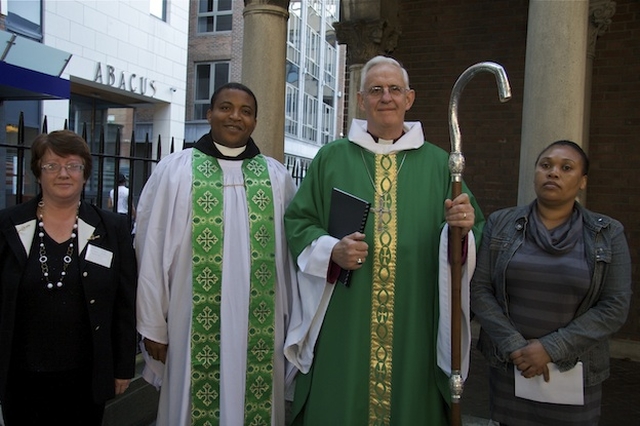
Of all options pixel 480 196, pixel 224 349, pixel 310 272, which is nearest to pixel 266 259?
pixel 310 272

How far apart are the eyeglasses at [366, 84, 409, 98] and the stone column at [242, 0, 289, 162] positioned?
2566 millimetres

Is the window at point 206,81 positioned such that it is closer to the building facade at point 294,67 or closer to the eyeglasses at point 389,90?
the building facade at point 294,67

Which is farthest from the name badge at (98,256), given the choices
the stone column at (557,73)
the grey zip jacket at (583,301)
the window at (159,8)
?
the window at (159,8)

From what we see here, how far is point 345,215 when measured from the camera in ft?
8.61

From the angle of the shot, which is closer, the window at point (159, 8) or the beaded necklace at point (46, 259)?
the beaded necklace at point (46, 259)

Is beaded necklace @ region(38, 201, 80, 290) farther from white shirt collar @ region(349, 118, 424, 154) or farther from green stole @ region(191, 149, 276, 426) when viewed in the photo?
white shirt collar @ region(349, 118, 424, 154)

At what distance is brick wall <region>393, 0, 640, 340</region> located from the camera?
239 inches

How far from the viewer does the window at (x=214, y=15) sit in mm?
22391

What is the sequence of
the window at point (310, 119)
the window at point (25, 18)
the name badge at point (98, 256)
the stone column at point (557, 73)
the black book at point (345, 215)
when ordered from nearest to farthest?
the name badge at point (98, 256)
the black book at point (345, 215)
the stone column at point (557, 73)
the window at point (25, 18)
the window at point (310, 119)

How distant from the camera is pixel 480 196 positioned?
6.89 m

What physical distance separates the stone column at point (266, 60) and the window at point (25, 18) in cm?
933

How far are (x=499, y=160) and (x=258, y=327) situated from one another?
4.79 metres

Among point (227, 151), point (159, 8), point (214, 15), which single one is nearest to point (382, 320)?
point (227, 151)

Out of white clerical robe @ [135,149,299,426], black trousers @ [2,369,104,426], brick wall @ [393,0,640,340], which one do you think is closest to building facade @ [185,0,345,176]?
brick wall @ [393,0,640,340]
